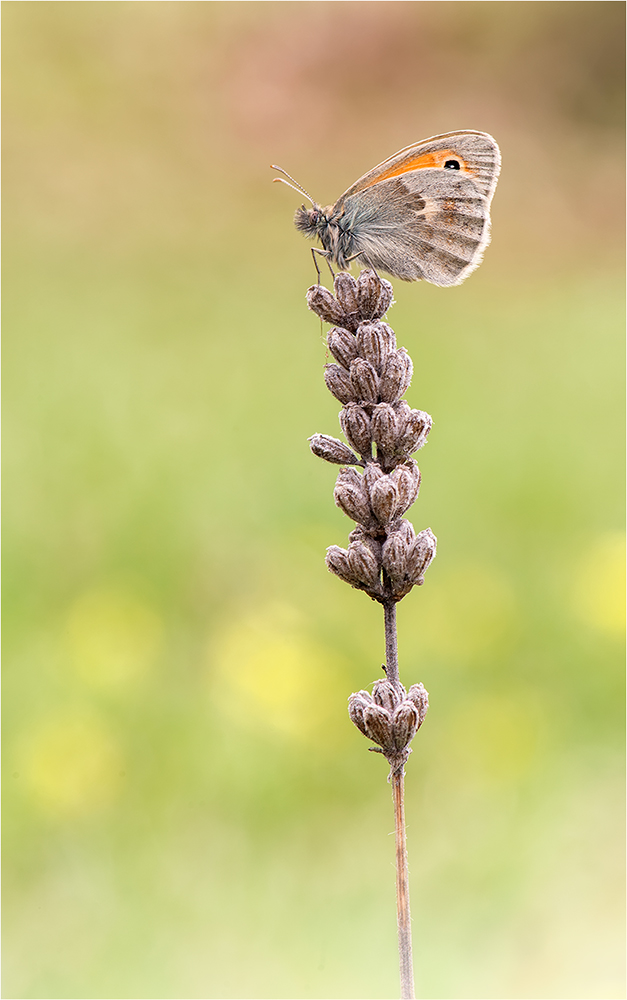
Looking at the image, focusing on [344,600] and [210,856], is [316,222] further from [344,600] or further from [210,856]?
[344,600]

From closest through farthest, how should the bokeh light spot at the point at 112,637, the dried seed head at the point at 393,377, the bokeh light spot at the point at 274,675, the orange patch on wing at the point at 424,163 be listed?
the dried seed head at the point at 393,377, the orange patch on wing at the point at 424,163, the bokeh light spot at the point at 274,675, the bokeh light spot at the point at 112,637

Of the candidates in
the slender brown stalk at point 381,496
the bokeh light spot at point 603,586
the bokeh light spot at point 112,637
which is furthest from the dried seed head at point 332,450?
the bokeh light spot at point 603,586

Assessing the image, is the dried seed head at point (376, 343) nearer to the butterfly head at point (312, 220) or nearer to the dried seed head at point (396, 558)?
the dried seed head at point (396, 558)

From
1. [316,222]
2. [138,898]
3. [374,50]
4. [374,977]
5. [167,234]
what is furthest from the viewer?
[374,50]

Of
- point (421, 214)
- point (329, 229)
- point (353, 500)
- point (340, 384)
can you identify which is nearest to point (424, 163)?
point (421, 214)

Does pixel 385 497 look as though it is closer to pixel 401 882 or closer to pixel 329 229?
pixel 401 882

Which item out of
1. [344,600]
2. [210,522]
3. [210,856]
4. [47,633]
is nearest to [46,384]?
[210,522]
